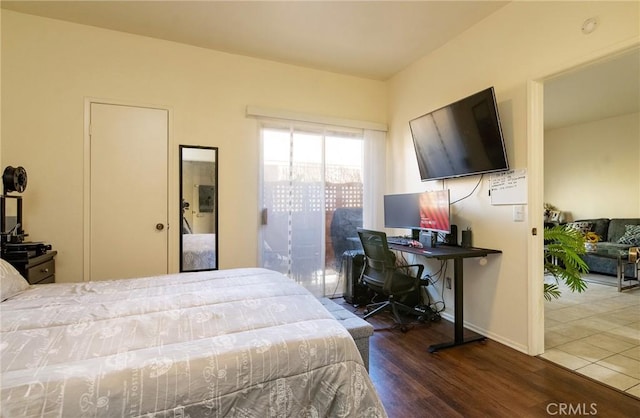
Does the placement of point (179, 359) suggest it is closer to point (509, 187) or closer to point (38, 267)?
point (38, 267)

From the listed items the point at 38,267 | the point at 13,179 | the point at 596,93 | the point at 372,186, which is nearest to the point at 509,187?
the point at 372,186

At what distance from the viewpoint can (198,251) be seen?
127 inches

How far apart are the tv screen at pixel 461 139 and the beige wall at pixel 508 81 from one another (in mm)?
159

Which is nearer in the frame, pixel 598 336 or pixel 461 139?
pixel 598 336

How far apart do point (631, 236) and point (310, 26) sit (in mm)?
5759

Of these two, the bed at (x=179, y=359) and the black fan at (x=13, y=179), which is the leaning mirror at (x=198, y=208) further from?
the bed at (x=179, y=359)

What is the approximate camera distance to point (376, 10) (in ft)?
8.67

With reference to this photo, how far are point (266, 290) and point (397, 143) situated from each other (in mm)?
2893

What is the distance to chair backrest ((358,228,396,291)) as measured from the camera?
290 centimetres

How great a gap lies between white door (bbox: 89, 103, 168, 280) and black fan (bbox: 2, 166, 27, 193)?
1.57 feet

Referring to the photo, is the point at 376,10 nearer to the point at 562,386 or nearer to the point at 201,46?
the point at 201,46

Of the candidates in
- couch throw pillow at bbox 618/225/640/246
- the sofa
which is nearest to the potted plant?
the sofa

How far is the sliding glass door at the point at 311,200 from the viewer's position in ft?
11.7

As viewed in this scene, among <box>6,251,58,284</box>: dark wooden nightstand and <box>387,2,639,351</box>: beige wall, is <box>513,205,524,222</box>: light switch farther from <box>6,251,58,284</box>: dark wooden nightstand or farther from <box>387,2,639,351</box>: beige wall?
<box>6,251,58,284</box>: dark wooden nightstand
